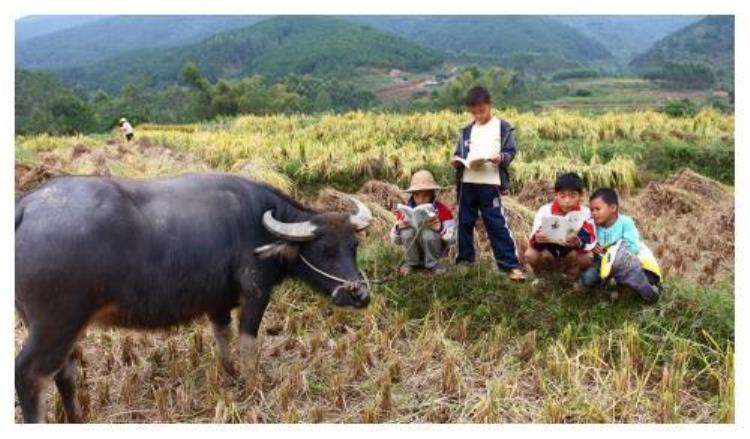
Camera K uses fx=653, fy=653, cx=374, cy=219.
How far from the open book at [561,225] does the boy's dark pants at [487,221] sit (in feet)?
1.40

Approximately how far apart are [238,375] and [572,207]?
2.10 metres

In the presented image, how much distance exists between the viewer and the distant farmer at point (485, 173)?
13.1 feet

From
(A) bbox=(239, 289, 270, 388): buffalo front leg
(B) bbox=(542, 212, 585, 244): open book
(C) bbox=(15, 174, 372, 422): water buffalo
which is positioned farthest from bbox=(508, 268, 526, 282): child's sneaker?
(A) bbox=(239, 289, 270, 388): buffalo front leg

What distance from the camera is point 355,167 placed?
711 centimetres

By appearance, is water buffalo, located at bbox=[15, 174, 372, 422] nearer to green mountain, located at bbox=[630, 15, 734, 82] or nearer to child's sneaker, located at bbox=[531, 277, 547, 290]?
child's sneaker, located at bbox=[531, 277, 547, 290]

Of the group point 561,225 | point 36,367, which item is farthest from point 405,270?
point 36,367

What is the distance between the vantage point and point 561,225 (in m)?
3.75

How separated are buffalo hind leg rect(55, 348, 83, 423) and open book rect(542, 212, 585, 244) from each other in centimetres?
259

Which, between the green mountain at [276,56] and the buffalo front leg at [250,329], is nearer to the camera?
the buffalo front leg at [250,329]

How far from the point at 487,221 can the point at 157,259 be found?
2124 millimetres

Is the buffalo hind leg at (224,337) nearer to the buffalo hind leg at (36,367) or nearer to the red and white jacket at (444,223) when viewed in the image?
the buffalo hind leg at (36,367)

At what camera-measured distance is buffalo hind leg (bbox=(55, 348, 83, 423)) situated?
302 centimetres

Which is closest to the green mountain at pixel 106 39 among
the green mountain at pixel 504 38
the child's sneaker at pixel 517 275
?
the green mountain at pixel 504 38

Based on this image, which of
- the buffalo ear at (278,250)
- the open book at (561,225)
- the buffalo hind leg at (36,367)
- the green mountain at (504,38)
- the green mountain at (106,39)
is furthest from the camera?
the green mountain at (106,39)
